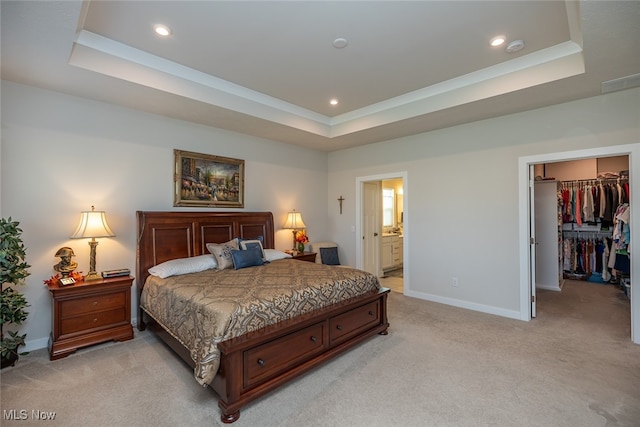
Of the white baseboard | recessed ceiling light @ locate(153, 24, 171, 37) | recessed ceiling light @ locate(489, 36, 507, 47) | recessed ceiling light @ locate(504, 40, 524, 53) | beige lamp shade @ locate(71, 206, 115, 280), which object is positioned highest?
recessed ceiling light @ locate(153, 24, 171, 37)

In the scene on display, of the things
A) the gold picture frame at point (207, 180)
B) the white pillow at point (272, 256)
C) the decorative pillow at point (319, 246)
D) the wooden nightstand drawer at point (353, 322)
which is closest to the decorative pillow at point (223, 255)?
the white pillow at point (272, 256)

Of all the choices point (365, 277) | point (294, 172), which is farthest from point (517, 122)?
point (294, 172)

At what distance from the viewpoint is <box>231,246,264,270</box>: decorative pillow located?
3.63 meters

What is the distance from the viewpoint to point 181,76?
3.23 meters

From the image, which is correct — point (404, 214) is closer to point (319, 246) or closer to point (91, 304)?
point (319, 246)

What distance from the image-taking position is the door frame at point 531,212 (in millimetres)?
3070

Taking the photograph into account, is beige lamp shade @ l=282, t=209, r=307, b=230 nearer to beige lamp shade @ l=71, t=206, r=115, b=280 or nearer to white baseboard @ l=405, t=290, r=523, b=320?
white baseboard @ l=405, t=290, r=523, b=320

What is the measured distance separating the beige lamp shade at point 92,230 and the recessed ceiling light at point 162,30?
194cm

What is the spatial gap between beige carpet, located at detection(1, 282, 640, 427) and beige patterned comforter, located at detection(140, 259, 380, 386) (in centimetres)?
38

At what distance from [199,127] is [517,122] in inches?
171

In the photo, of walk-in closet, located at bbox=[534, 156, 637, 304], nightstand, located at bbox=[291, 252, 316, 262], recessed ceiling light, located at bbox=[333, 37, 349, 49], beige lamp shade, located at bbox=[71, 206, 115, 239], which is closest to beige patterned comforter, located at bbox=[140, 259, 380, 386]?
beige lamp shade, located at bbox=[71, 206, 115, 239]

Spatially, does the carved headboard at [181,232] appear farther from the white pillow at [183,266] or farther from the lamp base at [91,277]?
the lamp base at [91,277]

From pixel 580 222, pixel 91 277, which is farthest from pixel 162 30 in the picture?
pixel 580 222

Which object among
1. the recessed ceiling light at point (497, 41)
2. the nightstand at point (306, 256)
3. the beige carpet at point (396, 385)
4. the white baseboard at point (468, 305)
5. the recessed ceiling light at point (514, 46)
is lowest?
the beige carpet at point (396, 385)
